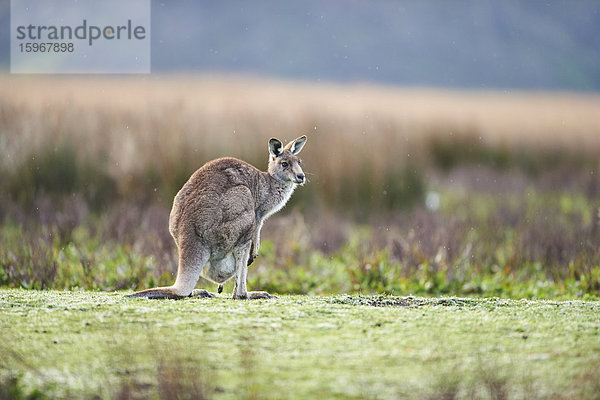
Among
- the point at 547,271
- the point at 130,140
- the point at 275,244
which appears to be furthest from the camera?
the point at 130,140

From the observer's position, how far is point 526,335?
5.23 metres

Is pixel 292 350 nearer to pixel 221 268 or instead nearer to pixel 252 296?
pixel 252 296

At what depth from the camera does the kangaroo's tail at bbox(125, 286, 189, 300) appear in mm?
6176

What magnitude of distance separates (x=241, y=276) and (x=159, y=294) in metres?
0.74

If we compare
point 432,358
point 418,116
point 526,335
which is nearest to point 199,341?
point 432,358

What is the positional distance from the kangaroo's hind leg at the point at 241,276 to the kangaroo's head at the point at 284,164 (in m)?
0.90

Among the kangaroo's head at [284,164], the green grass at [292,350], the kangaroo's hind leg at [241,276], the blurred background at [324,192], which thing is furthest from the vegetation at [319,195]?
the green grass at [292,350]

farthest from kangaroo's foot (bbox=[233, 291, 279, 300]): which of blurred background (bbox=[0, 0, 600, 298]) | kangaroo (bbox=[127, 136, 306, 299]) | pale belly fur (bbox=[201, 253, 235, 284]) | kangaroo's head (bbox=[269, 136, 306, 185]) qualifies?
blurred background (bbox=[0, 0, 600, 298])

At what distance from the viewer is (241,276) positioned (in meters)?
6.74

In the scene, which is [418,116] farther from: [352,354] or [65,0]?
[65,0]

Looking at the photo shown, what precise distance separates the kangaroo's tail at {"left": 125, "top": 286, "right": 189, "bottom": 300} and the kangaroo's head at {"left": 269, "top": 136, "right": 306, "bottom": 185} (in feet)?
4.99

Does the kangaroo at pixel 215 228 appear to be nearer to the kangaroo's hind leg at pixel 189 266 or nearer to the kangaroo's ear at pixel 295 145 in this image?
the kangaroo's hind leg at pixel 189 266

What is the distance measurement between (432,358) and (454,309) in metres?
1.44

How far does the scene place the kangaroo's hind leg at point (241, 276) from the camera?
6.70m
